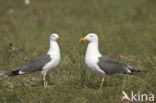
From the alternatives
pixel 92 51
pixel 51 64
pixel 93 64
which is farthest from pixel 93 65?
pixel 51 64

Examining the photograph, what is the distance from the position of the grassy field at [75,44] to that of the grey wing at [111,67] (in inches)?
5.8

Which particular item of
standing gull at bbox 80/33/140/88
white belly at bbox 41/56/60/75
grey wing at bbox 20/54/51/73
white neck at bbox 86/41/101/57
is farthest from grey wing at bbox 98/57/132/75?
grey wing at bbox 20/54/51/73

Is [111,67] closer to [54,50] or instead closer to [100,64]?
[100,64]

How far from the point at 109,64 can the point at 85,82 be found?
1.73 feet

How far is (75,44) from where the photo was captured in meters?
7.98

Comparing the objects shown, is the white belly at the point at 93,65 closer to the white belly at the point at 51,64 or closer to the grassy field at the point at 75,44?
the grassy field at the point at 75,44

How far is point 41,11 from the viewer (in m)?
16.0

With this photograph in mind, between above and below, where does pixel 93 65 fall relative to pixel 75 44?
below

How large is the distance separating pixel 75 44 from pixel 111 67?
5.35 feet

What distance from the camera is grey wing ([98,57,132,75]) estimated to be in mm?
6476

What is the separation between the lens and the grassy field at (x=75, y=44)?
630 cm

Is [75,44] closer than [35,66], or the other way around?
[35,66]

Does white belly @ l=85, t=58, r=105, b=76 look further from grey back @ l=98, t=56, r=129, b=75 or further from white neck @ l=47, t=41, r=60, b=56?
white neck @ l=47, t=41, r=60, b=56

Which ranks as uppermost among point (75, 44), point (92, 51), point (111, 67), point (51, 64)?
point (75, 44)
